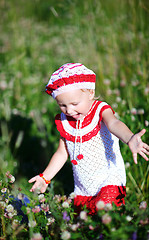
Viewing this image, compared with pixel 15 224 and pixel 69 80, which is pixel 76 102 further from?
pixel 15 224

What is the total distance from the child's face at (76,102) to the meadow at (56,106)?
0.60 meters

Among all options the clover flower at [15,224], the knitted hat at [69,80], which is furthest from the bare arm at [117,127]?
the clover flower at [15,224]

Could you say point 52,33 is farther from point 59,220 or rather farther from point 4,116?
point 59,220

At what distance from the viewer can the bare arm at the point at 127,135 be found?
Answer: 1679 mm

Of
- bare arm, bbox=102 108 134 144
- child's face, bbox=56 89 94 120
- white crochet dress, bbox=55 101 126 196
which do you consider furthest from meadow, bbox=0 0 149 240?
child's face, bbox=56 89 94 120

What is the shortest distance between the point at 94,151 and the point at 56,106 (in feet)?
6.66

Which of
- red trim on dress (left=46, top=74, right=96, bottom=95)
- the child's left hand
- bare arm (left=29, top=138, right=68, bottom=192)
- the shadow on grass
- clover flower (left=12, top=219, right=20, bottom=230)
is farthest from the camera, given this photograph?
the shadow on grass

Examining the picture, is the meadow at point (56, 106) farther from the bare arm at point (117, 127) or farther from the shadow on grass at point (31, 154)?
the bare arm at point (117, 127)

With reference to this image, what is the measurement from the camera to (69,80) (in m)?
2.00

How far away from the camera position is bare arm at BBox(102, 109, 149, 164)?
5.51 ft

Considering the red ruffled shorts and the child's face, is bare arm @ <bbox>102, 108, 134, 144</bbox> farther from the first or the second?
the red ruffled shorts

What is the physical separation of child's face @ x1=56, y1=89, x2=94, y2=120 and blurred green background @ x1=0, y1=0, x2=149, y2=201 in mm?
734

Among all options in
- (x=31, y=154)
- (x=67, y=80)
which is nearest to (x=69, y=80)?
(x=67, y=80)

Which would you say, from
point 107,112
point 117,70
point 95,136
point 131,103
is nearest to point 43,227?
point 95,136
